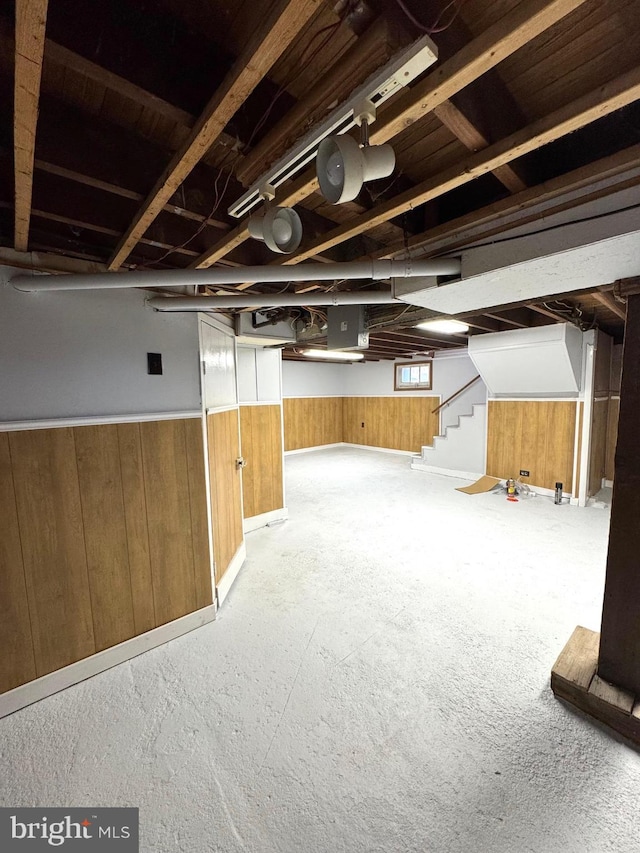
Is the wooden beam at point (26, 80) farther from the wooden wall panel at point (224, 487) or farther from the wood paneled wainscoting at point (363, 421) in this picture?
the wood paneled wainscoting at point (363, 421)

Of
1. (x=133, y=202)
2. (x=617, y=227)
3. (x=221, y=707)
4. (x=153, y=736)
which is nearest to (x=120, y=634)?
(x=153, y=736)

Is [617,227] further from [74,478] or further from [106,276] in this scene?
[74,478]

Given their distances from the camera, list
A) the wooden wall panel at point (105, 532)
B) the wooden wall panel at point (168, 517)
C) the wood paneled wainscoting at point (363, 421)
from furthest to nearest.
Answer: the wood paneled wainscoting at point (363, 421) < the wooden wall panel at point (168, 517) < the wooden wall panel at point (105, 532)

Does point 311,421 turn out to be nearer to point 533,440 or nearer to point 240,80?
point 533,440

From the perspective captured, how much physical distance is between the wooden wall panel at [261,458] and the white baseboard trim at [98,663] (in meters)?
1.70

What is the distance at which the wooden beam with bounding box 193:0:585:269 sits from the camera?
65 cm

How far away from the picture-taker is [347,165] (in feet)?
2.73

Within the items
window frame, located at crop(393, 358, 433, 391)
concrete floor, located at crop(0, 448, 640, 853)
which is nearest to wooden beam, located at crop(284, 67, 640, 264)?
concrete floor, located at crop(0, 448, 640, 853)

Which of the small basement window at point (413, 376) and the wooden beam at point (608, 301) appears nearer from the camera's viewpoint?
the wooden beam at point (608, 301)

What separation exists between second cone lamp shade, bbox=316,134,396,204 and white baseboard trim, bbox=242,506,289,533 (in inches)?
143

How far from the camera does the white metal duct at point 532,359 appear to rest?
4.29 metres

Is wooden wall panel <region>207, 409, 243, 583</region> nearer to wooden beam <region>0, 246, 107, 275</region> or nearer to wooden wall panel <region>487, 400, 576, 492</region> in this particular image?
wooden beam <region>0, 246, 107, 275</region>

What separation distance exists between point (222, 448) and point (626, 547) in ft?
8.52

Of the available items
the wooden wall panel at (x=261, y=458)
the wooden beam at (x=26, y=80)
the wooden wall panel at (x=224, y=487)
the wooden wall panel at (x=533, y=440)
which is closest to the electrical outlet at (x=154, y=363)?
the wooden wall panel at (x=224, y=487)
